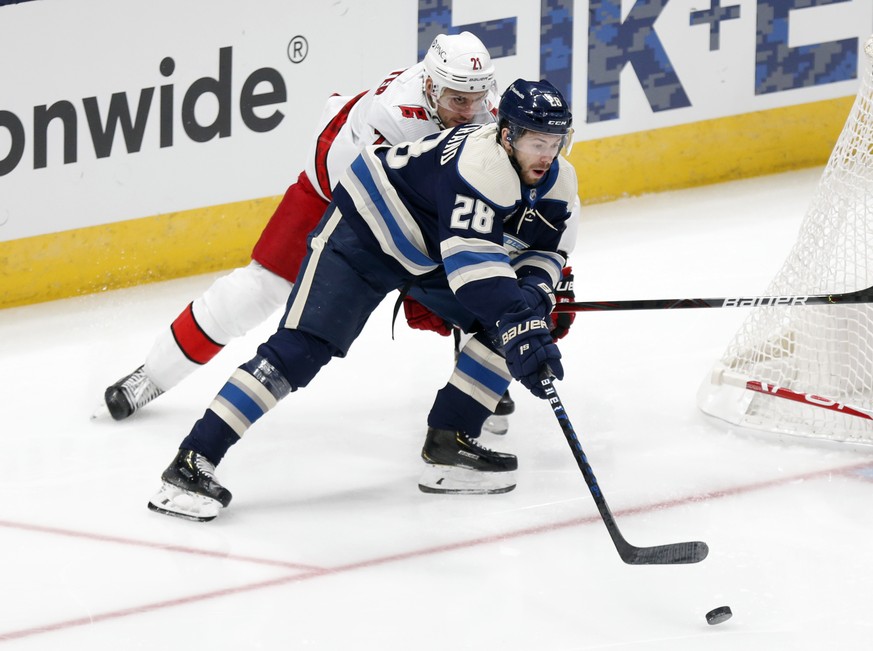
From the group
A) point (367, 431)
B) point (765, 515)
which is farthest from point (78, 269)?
point (765, 515)

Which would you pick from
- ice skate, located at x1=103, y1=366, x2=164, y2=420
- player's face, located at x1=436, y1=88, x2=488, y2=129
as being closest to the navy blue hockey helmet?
player's face, located at x1=436, y1=88, x2=488, y2=129

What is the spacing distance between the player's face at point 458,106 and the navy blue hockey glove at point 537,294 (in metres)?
0.42

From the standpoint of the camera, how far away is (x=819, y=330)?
3568 millimetres

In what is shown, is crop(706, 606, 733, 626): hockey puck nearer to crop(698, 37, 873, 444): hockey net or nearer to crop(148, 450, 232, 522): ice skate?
crop(698, 37, 873, 444): hockey net

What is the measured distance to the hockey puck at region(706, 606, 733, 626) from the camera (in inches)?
103

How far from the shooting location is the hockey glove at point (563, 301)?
3420 millimetres

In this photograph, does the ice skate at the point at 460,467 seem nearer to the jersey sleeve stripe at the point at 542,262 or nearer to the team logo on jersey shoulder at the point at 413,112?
the jersey sleeve stripe at the point at 542,262

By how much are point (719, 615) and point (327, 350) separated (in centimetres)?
97

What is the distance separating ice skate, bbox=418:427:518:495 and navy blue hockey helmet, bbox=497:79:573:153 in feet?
2.29

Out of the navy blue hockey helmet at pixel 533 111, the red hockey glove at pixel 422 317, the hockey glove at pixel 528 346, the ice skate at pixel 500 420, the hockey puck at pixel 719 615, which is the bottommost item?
the ice skate at pixel 500 420

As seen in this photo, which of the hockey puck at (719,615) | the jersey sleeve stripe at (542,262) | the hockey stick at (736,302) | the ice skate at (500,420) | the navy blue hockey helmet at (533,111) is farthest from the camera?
the ice skate at (500,420)

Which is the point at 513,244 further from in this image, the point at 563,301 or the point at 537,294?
the point at 563,301

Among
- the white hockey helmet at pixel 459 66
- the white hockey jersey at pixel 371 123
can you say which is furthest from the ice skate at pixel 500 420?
the white hockey helmet at pixel 459 66

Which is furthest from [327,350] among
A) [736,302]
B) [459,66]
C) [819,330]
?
[819,330]
